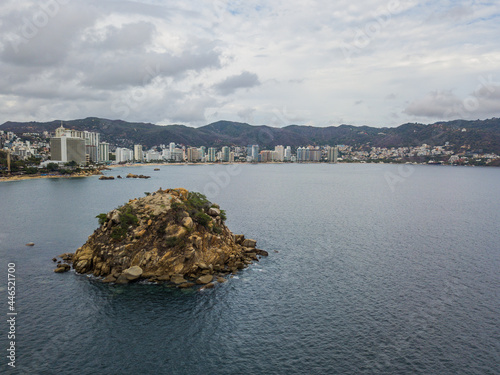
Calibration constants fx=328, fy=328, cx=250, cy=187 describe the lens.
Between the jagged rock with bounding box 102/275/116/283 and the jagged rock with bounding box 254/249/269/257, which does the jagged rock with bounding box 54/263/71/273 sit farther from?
the jagged rock with bounding box 254/249/269/257

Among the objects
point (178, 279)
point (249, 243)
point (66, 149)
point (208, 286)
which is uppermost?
point (66, 149)

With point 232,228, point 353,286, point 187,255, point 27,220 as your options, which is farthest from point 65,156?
point 353,286

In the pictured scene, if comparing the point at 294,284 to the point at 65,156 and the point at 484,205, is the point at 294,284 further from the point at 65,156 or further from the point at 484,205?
the point at 65,156

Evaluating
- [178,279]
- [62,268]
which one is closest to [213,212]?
[178,279]

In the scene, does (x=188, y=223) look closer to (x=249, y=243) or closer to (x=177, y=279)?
(x=177, y=279)

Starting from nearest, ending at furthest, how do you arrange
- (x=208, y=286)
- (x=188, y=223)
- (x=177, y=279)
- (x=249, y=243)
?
(x=208, y=286) → (x=177, y=279) → (x=188, y=223) → (x=249, y=243)

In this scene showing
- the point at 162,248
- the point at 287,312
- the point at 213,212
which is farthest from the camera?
the point at 213,212

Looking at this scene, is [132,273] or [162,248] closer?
[132,273]
